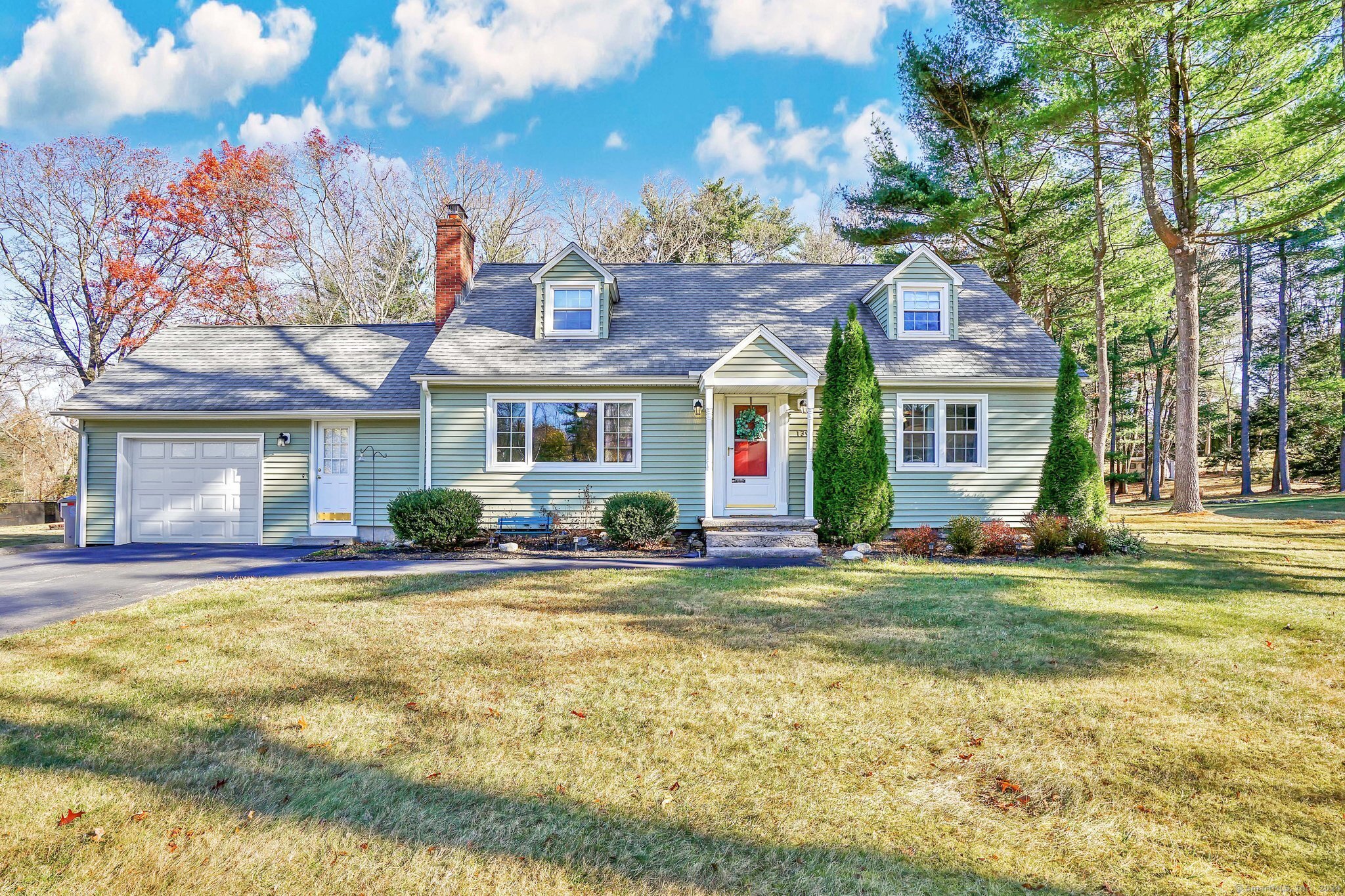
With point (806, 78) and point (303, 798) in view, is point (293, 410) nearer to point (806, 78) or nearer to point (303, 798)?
point (303, 798)

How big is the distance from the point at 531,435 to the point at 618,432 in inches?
65.7

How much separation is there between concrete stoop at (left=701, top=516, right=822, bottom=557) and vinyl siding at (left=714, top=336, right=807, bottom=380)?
2.58 metres

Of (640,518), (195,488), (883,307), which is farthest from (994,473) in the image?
(195,488)

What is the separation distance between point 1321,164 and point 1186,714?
16663 mm

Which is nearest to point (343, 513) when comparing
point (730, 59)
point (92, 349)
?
point (92, 349)

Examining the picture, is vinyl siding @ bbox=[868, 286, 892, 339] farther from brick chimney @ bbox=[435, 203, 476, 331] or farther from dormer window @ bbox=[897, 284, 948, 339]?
brick chimney @ bbox=[435, 203, 476, 331]

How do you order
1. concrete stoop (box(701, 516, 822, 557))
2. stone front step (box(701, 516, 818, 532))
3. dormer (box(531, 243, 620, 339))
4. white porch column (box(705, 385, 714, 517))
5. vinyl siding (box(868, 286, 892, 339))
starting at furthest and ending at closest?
vinyl siding (box(868, 286, 892, 339)) < dormer (box(531, 243, 620, 339)) < white porch column (box(705, 385, 714, 517)) < stone front step (box(701, 516, 818, 532)) < concrete stoop (box(701, 516, 822, 557))

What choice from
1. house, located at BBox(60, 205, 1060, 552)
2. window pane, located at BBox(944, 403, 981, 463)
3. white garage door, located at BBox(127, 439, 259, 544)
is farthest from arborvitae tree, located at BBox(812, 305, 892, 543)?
white garage door, located at BBox(127, 439, 259, 544)

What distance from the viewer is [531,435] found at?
12523 millimetres

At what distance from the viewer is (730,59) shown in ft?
70.1

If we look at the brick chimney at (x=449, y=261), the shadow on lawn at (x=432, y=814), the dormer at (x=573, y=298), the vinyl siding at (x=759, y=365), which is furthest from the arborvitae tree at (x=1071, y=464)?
the brick chimney at (x=449, y=261)

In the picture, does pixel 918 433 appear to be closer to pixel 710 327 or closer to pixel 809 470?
pixel 809 470

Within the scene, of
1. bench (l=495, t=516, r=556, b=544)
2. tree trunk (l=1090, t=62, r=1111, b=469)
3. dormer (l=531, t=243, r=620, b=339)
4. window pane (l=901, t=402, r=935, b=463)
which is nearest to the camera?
bench (l=495, t=516, r=556, b=544)

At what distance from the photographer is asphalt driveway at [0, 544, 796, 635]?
23.5ft
